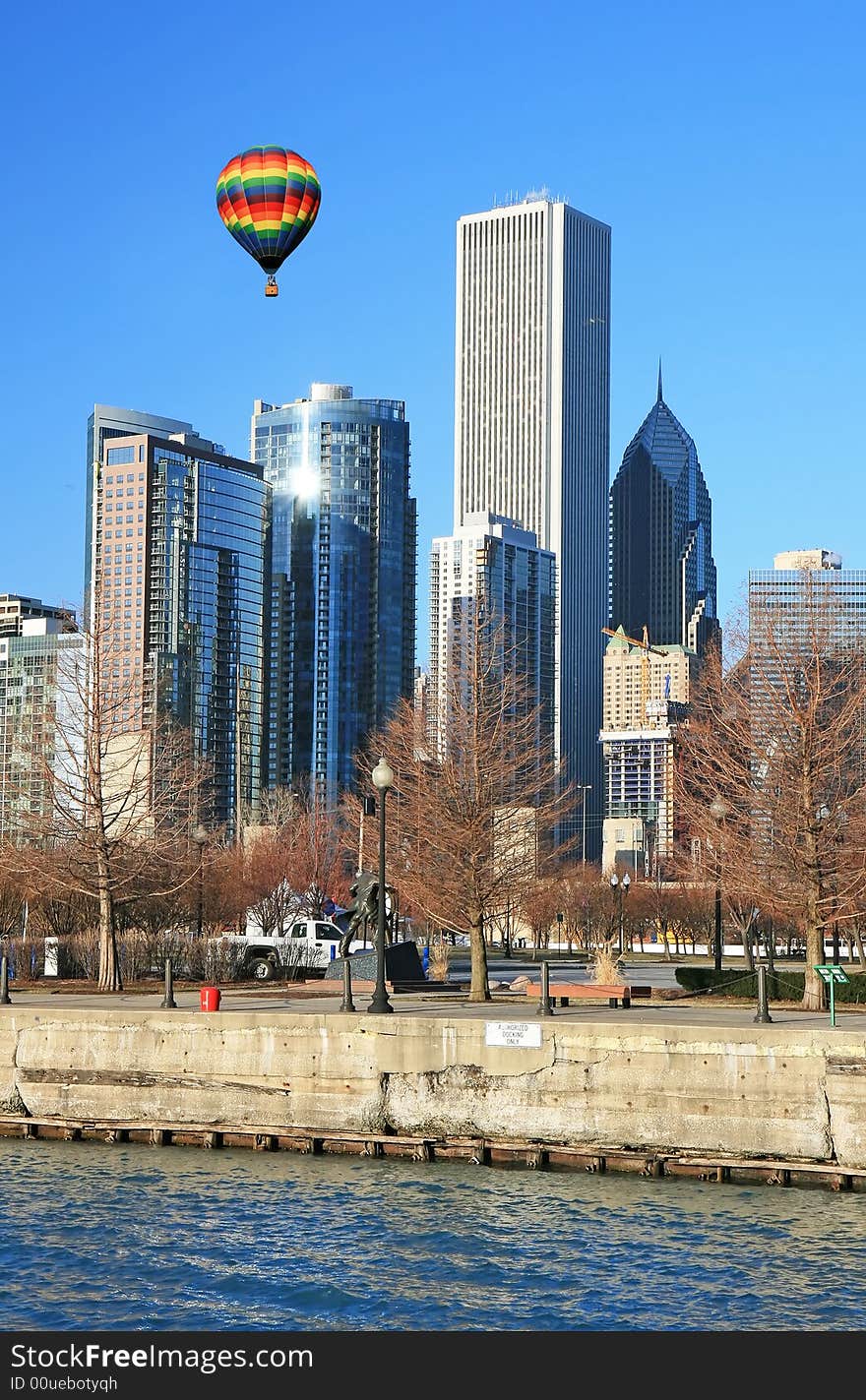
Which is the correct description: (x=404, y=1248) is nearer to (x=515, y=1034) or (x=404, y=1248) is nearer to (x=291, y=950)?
(x=515, y=1034)

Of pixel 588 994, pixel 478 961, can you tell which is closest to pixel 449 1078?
pixel 588 994

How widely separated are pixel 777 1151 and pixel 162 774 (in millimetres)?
30113

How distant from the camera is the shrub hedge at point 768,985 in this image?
42.5m

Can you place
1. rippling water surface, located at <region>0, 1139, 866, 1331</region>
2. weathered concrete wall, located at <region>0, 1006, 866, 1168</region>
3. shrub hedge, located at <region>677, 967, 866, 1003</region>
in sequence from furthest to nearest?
shrub hedge, located at <region>677, 967, 866, 1003</region>
weathered concrete wall, located at <region>0, 1006, 866, 1168</region>
rippling water surface, located at <region>0, 1139, 866, 1331</region>

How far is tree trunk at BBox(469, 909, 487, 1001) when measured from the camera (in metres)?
42.4

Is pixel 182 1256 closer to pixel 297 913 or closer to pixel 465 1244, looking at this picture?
pixel 465 1244

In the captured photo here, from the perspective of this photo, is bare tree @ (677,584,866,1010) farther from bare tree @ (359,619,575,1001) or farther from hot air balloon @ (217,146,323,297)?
hot air balloon @ (217,146,323,297)

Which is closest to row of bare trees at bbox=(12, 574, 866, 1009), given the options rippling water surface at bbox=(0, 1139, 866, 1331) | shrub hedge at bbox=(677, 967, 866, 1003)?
shrub hedge at bbox=(677, 967, 866, 1003)

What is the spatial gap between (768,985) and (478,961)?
25.7 feet

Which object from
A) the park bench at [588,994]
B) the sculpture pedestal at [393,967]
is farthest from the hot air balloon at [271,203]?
the park bench at [588,994]

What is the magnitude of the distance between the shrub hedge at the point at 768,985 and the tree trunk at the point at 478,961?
5591 millimetres

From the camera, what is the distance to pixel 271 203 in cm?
6141

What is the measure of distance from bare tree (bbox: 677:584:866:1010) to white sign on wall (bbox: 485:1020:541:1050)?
923cm

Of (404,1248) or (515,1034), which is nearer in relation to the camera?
(404,1248)
